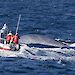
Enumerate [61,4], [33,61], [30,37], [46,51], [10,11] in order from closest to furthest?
[33,61] < [46,51] < [30,37] < [10,11] < [61,4]

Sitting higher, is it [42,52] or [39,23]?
[39,23]

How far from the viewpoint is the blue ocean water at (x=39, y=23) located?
42.3 metres

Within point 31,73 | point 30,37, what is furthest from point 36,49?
point 31,73

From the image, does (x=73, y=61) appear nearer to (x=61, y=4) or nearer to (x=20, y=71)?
(x=20, y=71)

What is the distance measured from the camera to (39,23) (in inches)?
2901

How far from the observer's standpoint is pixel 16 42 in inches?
1887

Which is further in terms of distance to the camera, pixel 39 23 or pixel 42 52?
pixel 39 23

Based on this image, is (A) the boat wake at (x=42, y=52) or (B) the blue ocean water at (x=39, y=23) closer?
(B) the blue ocean water at (x=39, y=23)

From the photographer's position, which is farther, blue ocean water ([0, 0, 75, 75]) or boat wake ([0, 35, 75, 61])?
boat wake ([0, 35, 75, 61])

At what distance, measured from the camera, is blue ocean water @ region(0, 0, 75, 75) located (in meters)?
42.3

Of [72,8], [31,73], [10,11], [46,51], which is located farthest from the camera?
[72,8]

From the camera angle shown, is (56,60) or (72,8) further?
(72,8)

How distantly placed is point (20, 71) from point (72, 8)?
52.4 meters

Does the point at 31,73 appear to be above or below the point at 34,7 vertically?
below
